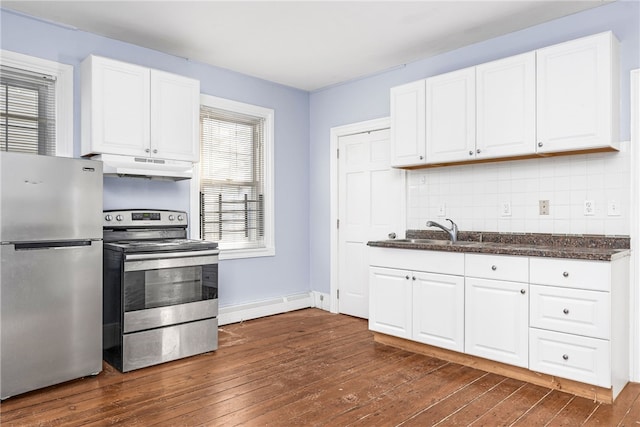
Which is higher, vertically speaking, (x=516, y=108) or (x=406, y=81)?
(x=406, y=81)

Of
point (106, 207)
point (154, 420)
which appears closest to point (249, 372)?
point (154, 420)

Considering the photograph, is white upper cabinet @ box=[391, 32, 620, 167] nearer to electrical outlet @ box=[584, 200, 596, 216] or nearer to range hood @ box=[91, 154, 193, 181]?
electrical outlet @ box=[584, 200, 596, 216]

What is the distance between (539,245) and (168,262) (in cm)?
279

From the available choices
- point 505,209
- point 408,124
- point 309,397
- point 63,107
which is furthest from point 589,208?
point 63,107

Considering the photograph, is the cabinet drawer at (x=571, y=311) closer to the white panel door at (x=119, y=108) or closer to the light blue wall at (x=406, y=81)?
the light blue wall at (x=406, y=81)

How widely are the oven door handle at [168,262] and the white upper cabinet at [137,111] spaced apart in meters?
0.87

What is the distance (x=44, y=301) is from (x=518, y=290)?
3035 millimetres

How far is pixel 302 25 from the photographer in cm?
335

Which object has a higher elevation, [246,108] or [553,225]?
[246,108]

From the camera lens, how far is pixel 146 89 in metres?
3.41

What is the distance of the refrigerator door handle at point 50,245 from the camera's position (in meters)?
2.60

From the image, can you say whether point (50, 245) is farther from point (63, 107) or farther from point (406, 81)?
Answer: point (406, 81)

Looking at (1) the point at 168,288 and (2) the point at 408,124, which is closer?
(1) the point at 168,288

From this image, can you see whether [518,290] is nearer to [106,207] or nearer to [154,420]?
[154,420]
